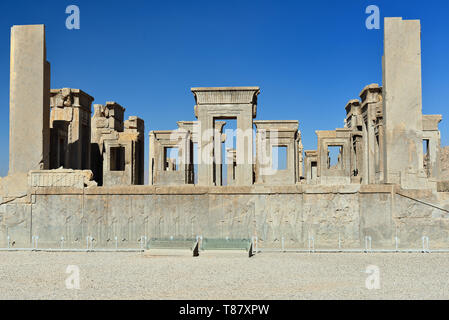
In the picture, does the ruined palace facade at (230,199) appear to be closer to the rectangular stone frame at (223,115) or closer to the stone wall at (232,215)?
the stone wall at (232,215)

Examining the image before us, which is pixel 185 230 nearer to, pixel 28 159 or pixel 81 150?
pixel 28 159

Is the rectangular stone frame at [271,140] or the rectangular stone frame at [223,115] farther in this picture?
the rectangular stone frame at [271,140]

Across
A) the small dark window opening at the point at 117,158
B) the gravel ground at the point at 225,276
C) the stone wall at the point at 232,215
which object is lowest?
the gravel ground at the point at 225,276

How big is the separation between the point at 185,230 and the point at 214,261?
96.4 inches

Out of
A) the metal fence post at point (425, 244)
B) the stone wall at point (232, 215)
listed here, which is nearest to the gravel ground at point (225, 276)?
the metal fence post at point (425, 244)

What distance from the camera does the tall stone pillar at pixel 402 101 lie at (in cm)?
1122

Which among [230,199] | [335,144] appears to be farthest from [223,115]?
[335,144]

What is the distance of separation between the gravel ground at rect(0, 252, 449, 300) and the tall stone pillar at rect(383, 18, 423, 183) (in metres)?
2.48

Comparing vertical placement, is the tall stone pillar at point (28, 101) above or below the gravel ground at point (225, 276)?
above

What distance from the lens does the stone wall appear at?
1069 cm

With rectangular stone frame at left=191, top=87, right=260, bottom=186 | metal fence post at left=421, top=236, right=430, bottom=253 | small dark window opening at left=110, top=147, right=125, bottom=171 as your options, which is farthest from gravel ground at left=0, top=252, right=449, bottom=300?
small dark window opening at left=110, top=147, right=125, bottom=171

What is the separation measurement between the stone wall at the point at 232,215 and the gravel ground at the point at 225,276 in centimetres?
102

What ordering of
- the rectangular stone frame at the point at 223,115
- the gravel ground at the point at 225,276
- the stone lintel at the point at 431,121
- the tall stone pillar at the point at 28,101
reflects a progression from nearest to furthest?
the gravel ground at the point at 225,276, the tall stone pillar at the point at 28,101, the rectangular stone frame at the point at 223,115, the stone lintel at the point at 431,121

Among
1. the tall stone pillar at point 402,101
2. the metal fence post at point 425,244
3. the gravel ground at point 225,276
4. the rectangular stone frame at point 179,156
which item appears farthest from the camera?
the rectangular stone frame at point 179,156
